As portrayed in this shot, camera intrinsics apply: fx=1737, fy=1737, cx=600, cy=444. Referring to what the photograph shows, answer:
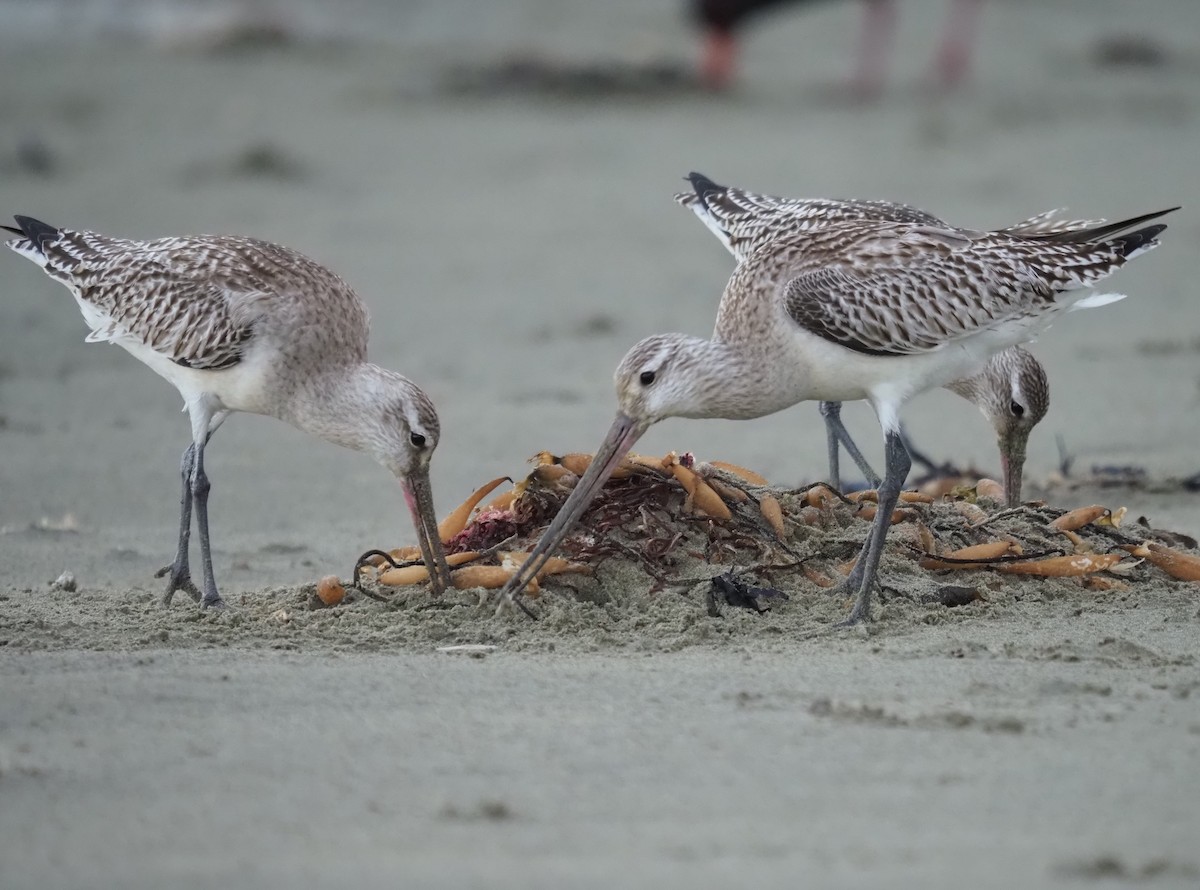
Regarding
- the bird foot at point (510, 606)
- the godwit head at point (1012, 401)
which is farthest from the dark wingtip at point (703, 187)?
the bird foot at point (510, 606)

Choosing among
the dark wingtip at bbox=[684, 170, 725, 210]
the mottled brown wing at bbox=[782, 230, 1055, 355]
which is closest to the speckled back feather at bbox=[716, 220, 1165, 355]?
the mottled brown wing at bbox=[782, 230, 1055, 355]

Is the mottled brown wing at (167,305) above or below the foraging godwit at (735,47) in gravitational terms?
below

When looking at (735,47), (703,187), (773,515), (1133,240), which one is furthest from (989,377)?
(735,47)

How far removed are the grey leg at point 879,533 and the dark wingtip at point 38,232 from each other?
13.6 feet

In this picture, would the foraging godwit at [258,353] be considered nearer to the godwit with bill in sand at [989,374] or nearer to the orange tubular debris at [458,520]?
the orange tubular debris at [458,520]

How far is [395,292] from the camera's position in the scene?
13.8m

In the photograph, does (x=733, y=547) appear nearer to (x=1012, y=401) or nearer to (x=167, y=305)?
(x=1012, y=401)

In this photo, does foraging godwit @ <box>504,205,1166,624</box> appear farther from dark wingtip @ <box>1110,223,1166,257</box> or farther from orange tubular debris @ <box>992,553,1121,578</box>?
orange tubular debris @ <box>992,553,1121,578</box>

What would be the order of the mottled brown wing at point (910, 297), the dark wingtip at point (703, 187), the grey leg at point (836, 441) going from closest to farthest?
the mottled brown wing at point (910, 297) < the grey leg at point (836, 441) < the dark wingtip at point (703, 187)

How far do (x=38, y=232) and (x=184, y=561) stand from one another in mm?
2096

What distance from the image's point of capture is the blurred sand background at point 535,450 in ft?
14.6

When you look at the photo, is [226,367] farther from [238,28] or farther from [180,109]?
[238,28]

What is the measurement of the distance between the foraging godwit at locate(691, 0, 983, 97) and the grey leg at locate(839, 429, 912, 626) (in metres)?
13.6

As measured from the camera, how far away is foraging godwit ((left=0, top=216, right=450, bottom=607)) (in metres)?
7.08
